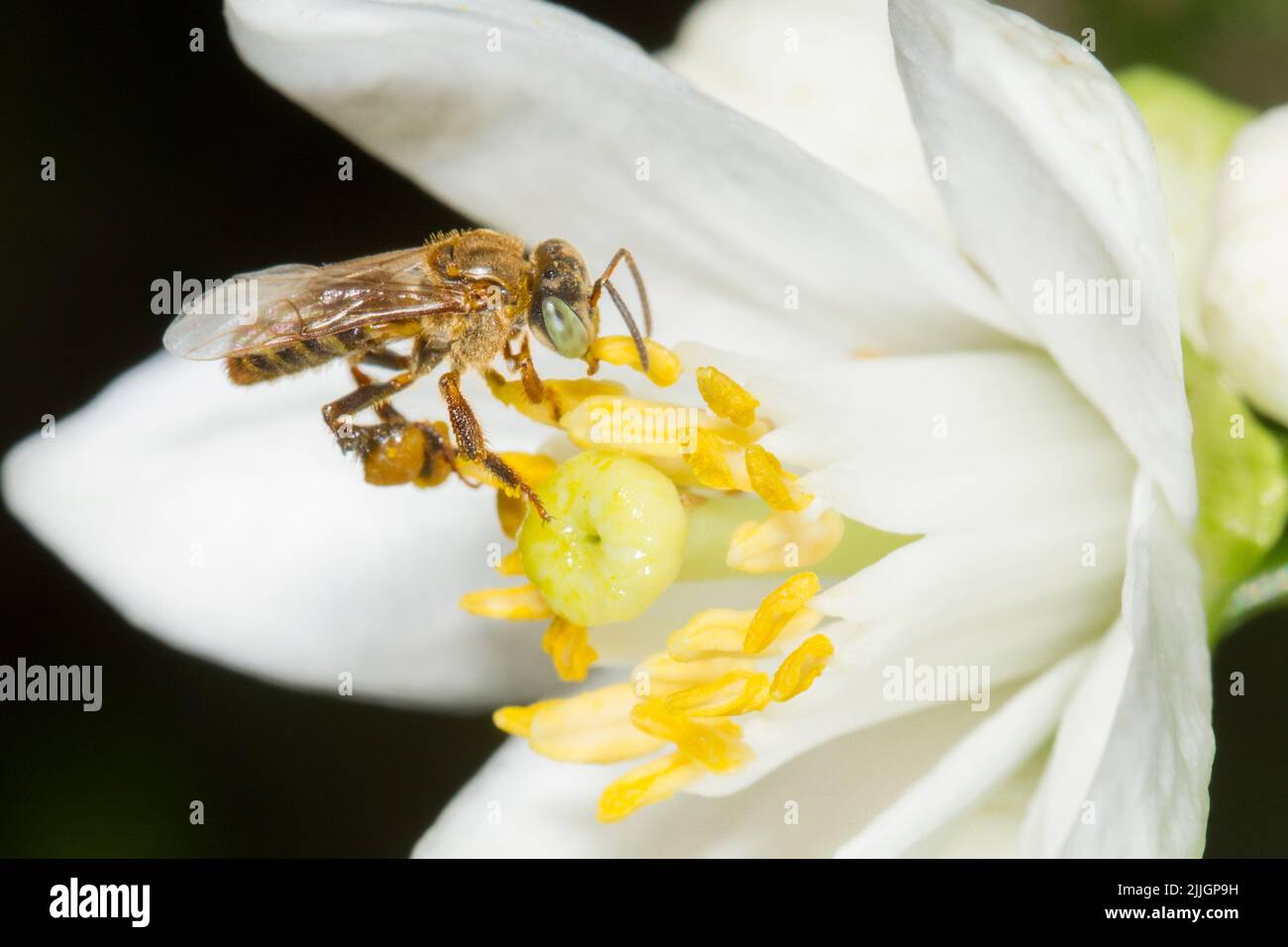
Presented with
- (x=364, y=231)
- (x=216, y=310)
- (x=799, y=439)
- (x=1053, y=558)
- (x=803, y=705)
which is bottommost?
(x=803, y=705)

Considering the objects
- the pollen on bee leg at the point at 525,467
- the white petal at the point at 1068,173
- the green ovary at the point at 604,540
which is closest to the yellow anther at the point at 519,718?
the green ovary at the point at 604,540

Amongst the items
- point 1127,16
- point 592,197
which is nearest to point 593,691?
point 592,197

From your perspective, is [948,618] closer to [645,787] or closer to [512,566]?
[645,787]

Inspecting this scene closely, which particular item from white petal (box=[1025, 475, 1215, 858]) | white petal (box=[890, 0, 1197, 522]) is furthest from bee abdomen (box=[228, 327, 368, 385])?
white petal (box=[1025, 475, 1215, 858])

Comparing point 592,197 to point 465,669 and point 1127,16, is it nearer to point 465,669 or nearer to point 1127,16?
point 465,669

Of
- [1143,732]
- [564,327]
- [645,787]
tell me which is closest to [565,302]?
[564,327]

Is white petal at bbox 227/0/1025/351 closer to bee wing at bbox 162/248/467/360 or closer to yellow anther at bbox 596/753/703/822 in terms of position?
bee wing at bbox 162/248/467/360
